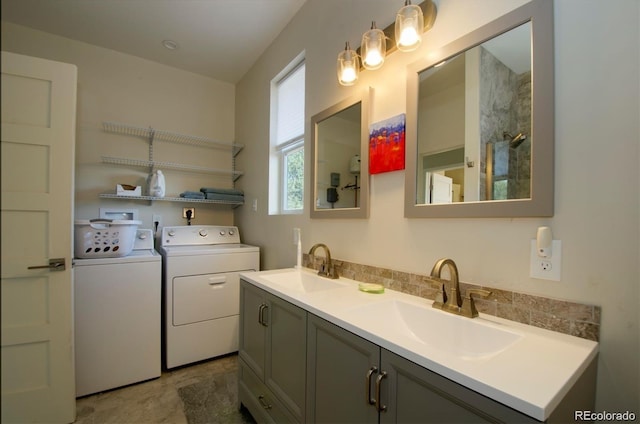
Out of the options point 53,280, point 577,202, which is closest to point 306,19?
point 577,202

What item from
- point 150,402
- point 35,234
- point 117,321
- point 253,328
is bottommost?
point 150,402

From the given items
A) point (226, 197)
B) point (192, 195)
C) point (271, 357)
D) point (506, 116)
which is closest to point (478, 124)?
point (506, 116)

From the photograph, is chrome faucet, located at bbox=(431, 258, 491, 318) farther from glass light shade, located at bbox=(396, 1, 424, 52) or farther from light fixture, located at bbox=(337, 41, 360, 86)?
light fixture, located at bbox=(337, 41, 360, 86)

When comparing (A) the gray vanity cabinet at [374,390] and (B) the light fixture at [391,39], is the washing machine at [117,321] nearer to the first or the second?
(A) the gray vanity cabinet at [374,390]

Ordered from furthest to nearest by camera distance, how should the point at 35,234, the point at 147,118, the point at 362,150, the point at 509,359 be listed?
the point at 147,118, the point at 362,150, the point at 509,359, the point at 35,234

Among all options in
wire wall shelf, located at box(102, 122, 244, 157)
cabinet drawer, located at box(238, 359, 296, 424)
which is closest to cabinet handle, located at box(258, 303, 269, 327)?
cabinet drawer, located at box(238, 359, 296, 424)

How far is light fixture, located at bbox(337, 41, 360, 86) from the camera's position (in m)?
1.53

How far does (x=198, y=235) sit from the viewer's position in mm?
2660

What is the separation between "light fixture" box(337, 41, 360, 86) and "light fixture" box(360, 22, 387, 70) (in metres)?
0.14

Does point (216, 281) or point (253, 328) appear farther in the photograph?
point (216, 281)

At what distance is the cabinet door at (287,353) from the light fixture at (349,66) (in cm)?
127

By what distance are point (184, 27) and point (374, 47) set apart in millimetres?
1364

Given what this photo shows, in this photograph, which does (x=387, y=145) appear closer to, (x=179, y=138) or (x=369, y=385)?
(x=369, y=385)

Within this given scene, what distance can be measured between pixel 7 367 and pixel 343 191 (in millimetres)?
1570
